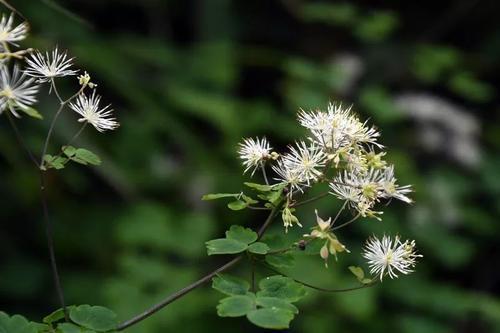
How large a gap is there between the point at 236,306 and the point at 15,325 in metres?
0.23

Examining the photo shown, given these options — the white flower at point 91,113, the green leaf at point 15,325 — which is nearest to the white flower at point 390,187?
the white flower at point 91,113

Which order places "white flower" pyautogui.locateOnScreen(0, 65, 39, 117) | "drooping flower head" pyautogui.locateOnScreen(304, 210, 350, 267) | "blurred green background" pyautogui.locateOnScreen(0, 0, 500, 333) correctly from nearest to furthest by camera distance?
"white flower" pyautogui.locateOnScreen(0, 65, 39, 117)
"drooping flower head" pyautogui.locateOnScreen(304, 210, 350, 267)
"blurred green background" pyautogui.locateOnScreen(0, 0, 500, 333)

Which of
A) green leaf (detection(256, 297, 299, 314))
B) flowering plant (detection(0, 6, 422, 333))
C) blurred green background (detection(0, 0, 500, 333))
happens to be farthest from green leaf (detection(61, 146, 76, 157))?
blurred green background (detection(0, 0, 500, 333))

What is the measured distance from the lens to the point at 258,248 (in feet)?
3.03

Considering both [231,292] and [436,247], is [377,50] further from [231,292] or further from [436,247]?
[231,292]

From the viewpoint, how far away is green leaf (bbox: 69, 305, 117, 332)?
0.94m

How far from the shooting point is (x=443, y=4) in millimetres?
4406

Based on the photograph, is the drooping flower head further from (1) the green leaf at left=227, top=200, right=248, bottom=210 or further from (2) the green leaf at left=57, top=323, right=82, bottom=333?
(2) the green leaf at left=57, top=323, right=82, bottom=333

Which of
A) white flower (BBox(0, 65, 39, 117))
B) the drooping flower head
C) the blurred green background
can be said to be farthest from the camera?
the blurred green background

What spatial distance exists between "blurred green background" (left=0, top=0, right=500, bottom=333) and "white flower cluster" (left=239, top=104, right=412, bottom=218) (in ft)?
6.25

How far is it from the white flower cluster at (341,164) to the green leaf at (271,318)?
5.0 inches

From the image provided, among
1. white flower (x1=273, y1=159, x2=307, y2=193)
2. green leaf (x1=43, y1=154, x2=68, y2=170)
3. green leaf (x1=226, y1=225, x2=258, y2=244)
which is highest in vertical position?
green leaf (x1=43, y1=154, x2=68, y2=170)

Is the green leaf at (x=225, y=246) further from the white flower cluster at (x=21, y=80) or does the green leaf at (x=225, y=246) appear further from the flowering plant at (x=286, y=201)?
the white flower cluster at (x=21, y=80)

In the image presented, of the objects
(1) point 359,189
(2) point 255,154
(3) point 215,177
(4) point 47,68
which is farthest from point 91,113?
(3) point 215,177
